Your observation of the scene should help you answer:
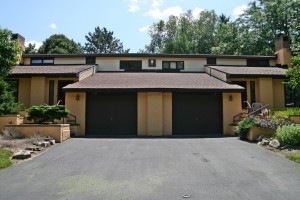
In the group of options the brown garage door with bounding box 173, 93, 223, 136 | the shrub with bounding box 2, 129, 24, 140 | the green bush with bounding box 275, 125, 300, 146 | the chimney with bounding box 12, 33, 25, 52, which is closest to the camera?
the green bush with bounding box 275, 125, 300, 146

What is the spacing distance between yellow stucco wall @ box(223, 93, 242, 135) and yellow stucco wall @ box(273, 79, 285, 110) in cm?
551

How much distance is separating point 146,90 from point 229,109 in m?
5.69

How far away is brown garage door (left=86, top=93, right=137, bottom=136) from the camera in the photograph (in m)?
18.6

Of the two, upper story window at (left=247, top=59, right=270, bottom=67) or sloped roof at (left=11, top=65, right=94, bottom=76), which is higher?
upper story window at (left=247, top=59, right=270, bottom=67)

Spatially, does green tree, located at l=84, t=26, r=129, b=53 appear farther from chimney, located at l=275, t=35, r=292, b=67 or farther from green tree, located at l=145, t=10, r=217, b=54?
chimney, located at l=275, t=35, r=292, b=67

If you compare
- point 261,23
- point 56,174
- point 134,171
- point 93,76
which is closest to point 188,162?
point 134,171

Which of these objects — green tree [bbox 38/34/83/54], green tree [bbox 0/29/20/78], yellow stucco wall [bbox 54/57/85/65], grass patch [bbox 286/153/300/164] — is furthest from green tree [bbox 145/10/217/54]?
grass patch [bbox 286/153/300/164]

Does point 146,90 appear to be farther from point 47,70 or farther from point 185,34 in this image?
point 185,34

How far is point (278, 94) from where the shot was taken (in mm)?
23109

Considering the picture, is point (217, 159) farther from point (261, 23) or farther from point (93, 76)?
point (261, 23)

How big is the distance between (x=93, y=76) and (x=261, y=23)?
28343 mm

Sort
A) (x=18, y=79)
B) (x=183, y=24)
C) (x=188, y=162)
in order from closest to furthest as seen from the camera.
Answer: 1. (x=188, y=162)
2. (x=18, y=79)
3. (x=183, y=24)

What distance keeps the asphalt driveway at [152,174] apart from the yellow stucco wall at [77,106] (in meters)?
4.99

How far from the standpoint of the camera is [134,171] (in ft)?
30.6
